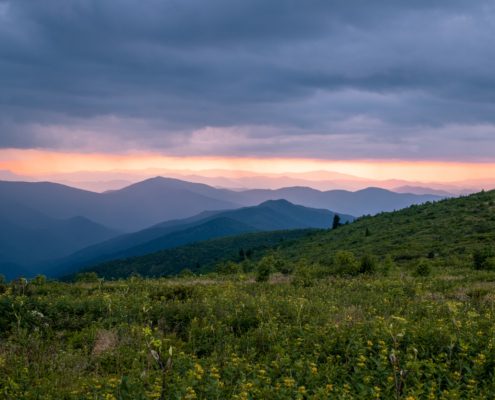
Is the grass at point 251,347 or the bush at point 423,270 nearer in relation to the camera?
the grass at point 251,347

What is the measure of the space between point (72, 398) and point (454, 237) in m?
34.1

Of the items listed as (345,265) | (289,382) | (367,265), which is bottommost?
(289,382)

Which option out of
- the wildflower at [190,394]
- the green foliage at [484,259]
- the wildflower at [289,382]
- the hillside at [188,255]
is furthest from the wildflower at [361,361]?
the hillside at [188,255]

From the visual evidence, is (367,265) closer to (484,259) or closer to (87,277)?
(484,259)

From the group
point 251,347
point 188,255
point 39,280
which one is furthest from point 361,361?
point 188,255

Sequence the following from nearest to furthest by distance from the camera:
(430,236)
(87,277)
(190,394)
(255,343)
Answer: (190,394) → (255,343) → (87,277) → (430,236)

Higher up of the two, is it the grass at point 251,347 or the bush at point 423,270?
the bush at point 423,270

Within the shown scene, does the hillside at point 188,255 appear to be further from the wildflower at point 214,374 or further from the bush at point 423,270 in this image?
the wildflower at point 214,374

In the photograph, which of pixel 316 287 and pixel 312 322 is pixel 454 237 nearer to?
pixel 316 287

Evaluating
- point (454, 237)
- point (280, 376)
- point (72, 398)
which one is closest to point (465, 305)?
point (280, 376)

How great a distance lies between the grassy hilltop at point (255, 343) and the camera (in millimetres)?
6332

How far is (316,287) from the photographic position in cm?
1546

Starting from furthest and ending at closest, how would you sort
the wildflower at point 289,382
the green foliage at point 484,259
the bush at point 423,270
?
the green foliage at point 484,259
the bush at point 423,270
the wildflower at point 289,382

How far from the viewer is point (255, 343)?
9.04 metres
